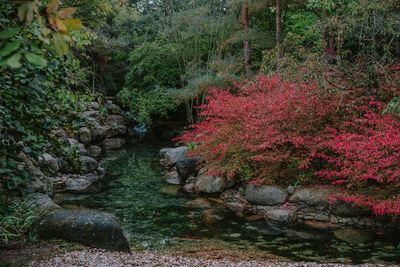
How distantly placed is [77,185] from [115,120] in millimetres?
8985

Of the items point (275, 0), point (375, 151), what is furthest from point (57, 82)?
point (275, 0)

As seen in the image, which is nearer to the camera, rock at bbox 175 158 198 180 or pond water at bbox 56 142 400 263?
pond water at bbox 56 142 400 263

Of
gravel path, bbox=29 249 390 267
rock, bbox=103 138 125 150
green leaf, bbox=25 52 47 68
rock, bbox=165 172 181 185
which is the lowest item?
rock, bbox=103 138 125 150

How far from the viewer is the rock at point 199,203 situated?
396 inches

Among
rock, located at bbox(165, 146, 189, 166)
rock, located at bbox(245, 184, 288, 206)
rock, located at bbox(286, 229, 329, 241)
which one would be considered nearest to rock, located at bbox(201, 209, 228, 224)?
rock, located at bbox(245, 184, 288, 206)

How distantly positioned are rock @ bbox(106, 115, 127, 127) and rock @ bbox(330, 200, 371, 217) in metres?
12.9

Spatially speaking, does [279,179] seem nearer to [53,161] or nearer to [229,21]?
[53,161]

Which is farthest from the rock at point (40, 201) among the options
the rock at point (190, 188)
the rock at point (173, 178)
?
the rock at point (173, 178)

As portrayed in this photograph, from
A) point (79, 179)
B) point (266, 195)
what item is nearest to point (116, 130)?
point (79, 179)

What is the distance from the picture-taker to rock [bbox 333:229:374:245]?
7.83 meters

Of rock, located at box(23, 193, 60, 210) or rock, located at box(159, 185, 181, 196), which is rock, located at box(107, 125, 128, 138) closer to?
rock, located at box(159, 185, 181, 196)

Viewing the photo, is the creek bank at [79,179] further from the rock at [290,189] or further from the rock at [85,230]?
the rock at [290,189]

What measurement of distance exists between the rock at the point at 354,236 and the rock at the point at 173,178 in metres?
5.30

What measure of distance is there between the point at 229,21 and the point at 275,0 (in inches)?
149
